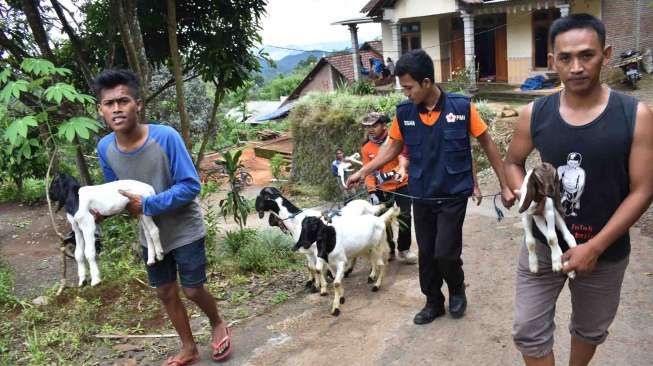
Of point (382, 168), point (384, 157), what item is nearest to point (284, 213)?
point (384, 157)

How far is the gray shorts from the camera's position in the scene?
7.84 feet

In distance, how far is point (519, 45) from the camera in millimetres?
16453

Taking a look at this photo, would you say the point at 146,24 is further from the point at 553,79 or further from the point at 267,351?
the point at 553,79

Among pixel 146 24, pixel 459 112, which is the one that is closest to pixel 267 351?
pixel 459 112

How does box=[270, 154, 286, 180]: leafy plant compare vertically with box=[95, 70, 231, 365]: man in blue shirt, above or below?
below

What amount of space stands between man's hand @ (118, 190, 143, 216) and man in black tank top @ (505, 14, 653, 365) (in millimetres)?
2032

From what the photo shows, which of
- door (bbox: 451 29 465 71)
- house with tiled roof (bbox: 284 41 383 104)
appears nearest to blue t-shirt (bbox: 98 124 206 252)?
door (bbox: 451 29 465 71)

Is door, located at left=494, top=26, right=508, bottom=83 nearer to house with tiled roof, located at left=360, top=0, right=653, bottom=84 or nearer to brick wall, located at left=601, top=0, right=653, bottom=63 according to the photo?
house with tiled roof, located at left=360, top=0, right=653, bottom=84

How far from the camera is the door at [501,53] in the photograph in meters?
17.2

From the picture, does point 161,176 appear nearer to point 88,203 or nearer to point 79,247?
point 88,203

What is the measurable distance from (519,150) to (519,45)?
1532 centimetres

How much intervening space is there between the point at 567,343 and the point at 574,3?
13826mm

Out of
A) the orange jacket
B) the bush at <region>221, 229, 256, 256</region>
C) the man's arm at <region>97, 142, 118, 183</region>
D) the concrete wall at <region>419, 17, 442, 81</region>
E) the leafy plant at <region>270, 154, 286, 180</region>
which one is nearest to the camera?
the man's arm at <region>97, 142, 118, 183</region>

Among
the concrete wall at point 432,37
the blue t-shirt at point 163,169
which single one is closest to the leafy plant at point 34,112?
the blue t-shirt at point 163,169
